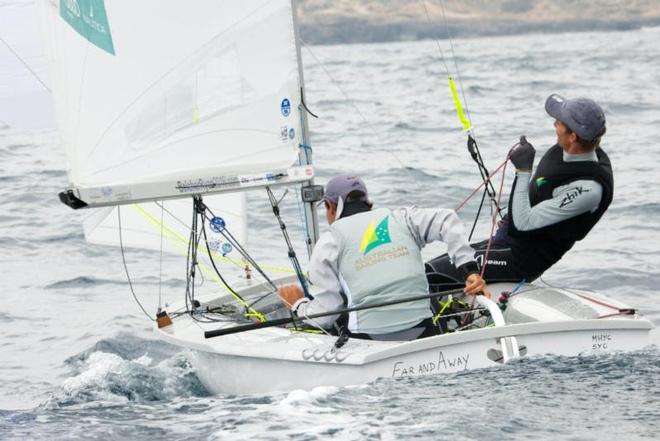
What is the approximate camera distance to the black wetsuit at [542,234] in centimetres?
524

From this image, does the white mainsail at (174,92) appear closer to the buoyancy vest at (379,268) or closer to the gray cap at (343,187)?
the gray cap at (343,187)

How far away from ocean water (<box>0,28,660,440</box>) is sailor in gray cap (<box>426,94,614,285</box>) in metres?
0.73

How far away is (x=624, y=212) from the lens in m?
9.79

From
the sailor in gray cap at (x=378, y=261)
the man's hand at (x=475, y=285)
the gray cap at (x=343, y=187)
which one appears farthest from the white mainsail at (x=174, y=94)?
the man's hand at (x=475, y=285)

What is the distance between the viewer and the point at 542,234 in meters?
5.38

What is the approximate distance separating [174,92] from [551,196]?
1.81m

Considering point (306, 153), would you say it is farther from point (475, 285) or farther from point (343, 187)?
point (475, 285)

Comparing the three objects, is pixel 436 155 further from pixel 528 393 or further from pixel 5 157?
pixel 528 393

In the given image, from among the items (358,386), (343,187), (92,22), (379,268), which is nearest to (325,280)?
(379,268)

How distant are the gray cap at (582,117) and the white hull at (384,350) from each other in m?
0.74

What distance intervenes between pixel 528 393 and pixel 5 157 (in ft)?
34.9

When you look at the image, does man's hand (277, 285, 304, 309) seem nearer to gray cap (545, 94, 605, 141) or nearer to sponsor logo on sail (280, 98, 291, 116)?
sponsor logo on sail (280, 98, 291, 116)

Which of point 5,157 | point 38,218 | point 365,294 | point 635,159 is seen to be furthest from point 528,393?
point 5,157

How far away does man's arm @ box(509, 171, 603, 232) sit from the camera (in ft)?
17.0
